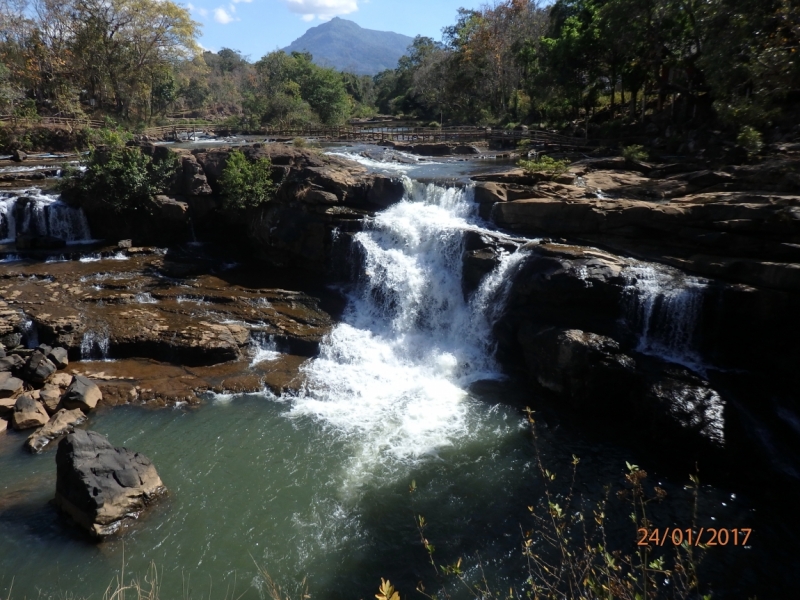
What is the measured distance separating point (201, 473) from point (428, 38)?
65.1 metres

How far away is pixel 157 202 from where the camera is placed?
1906 cm

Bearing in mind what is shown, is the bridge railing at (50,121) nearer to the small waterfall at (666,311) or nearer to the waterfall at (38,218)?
the waterfall at (38,218)

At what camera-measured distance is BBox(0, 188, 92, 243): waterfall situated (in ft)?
62.3

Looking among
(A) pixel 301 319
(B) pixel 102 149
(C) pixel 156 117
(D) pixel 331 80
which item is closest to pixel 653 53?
(A) pixel 301 319

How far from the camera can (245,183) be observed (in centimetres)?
1819

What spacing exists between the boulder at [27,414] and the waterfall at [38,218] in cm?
964

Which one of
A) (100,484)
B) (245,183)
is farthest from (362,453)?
(245,183)

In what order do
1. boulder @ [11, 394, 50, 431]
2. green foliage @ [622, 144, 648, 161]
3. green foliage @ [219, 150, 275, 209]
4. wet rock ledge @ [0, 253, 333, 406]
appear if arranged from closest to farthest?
boulder @ [11, 394, 50, 431]
wet rock ledge @ [0, 253, 333, 406]
green foliage @ [219, 150, 275, 209]
green foliage @ [622, 144, 648, 161]

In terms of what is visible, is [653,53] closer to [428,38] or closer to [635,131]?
[635,131]

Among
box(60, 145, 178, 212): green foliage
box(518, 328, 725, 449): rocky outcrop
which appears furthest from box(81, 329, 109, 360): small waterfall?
box(518, 328, 725, 449): rocky outcrop

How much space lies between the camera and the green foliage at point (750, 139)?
50.4 ft

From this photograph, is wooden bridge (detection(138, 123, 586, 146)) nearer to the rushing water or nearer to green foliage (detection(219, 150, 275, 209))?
the rushing water

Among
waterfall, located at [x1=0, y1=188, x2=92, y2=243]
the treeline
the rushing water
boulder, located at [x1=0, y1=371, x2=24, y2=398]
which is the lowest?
the rushing water

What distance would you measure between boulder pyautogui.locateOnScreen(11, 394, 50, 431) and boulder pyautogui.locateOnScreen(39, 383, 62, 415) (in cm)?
17
